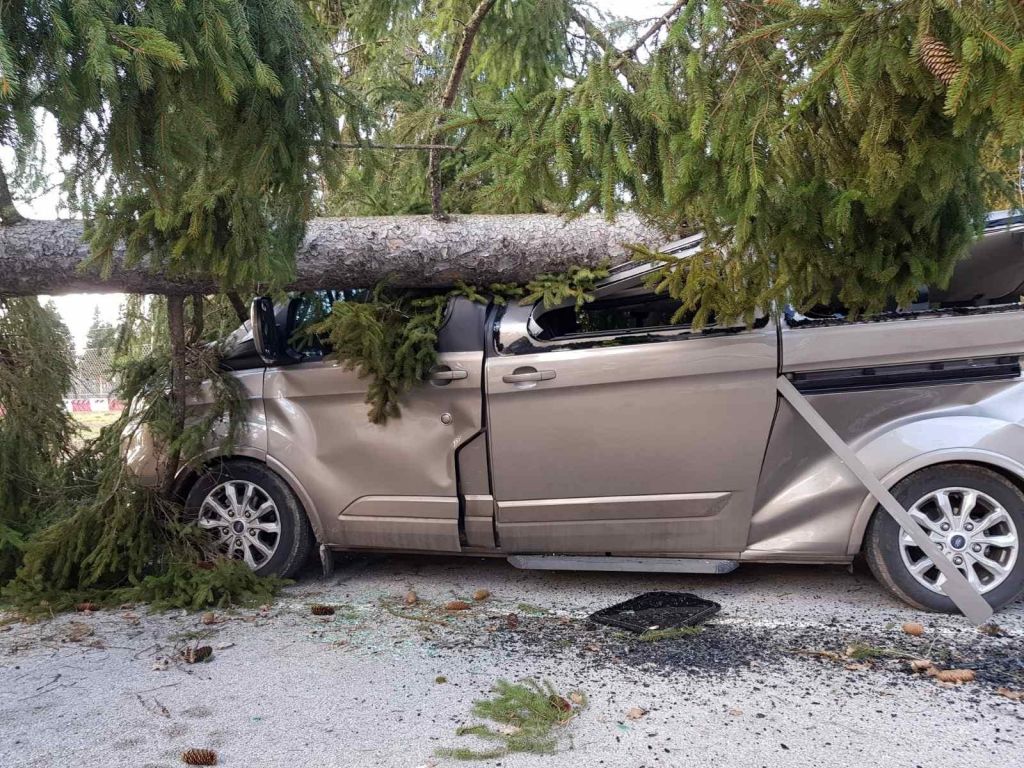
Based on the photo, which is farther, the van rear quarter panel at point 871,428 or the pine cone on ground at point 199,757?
the van rear quarter panel at point 871,428

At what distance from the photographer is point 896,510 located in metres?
3.63

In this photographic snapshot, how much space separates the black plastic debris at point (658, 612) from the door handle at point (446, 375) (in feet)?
4.69

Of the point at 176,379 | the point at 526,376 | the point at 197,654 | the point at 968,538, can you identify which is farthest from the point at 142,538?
the point at 968,538

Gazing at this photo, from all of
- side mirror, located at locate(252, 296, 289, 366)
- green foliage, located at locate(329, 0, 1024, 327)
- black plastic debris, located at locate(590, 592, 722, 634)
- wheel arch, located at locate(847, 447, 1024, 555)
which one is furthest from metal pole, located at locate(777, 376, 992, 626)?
side mirror, located at locate(252, 296, 289, 366)

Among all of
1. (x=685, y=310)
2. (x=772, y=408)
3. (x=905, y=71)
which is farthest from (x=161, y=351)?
(x=905, y=71)

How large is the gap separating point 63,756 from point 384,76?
6.90 meters

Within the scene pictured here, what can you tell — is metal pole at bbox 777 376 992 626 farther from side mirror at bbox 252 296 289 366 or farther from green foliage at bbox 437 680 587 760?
side mirror at bbox 252 296 289 366

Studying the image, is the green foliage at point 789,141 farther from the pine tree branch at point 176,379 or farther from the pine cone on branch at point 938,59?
the pine tree branch at point 176,379

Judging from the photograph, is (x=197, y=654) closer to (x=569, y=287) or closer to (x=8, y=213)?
(x=569, y=287)

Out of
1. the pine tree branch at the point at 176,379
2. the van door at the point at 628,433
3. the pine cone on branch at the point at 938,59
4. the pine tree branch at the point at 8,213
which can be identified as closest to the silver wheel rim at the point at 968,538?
the van door at the point at 628,433

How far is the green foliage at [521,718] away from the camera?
8.57ft

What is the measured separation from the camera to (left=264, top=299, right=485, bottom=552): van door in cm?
427

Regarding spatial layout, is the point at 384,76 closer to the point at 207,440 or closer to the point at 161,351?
the point at 161,351

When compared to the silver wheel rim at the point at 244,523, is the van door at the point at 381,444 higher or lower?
higher
